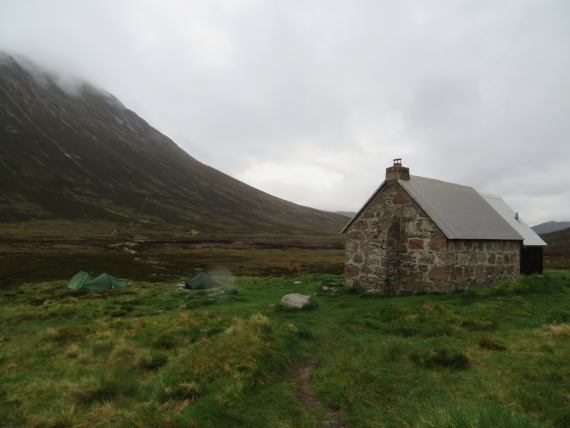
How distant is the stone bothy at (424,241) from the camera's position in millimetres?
18938

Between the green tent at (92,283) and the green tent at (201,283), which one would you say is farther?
the green tent at (92,283)

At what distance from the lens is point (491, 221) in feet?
73.9

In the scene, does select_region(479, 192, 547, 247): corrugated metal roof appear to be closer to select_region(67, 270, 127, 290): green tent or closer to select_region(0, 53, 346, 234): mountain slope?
select_region(67, 270, 127, 290): green tent

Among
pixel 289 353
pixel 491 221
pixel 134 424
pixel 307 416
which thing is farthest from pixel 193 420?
pixel 491 221

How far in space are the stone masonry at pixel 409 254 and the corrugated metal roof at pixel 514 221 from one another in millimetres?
2583

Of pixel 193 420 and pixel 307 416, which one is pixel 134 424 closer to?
pixel 193 420

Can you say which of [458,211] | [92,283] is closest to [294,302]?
[458,211]

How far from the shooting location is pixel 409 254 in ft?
65.1

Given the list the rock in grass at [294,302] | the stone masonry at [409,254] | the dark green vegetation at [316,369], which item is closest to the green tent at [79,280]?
the dark green vegetation at [316,369]

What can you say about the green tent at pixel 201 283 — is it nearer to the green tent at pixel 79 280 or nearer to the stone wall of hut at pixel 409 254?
the green tent at pixel 79 280

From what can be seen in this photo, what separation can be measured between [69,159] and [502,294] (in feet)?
642

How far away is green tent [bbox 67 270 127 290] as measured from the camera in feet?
105

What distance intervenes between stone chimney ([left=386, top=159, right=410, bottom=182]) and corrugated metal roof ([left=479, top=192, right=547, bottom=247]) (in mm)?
8489

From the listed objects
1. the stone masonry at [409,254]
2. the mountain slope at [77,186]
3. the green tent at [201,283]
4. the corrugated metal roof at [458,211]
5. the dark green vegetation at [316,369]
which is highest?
the mountain slope at [77,186]
